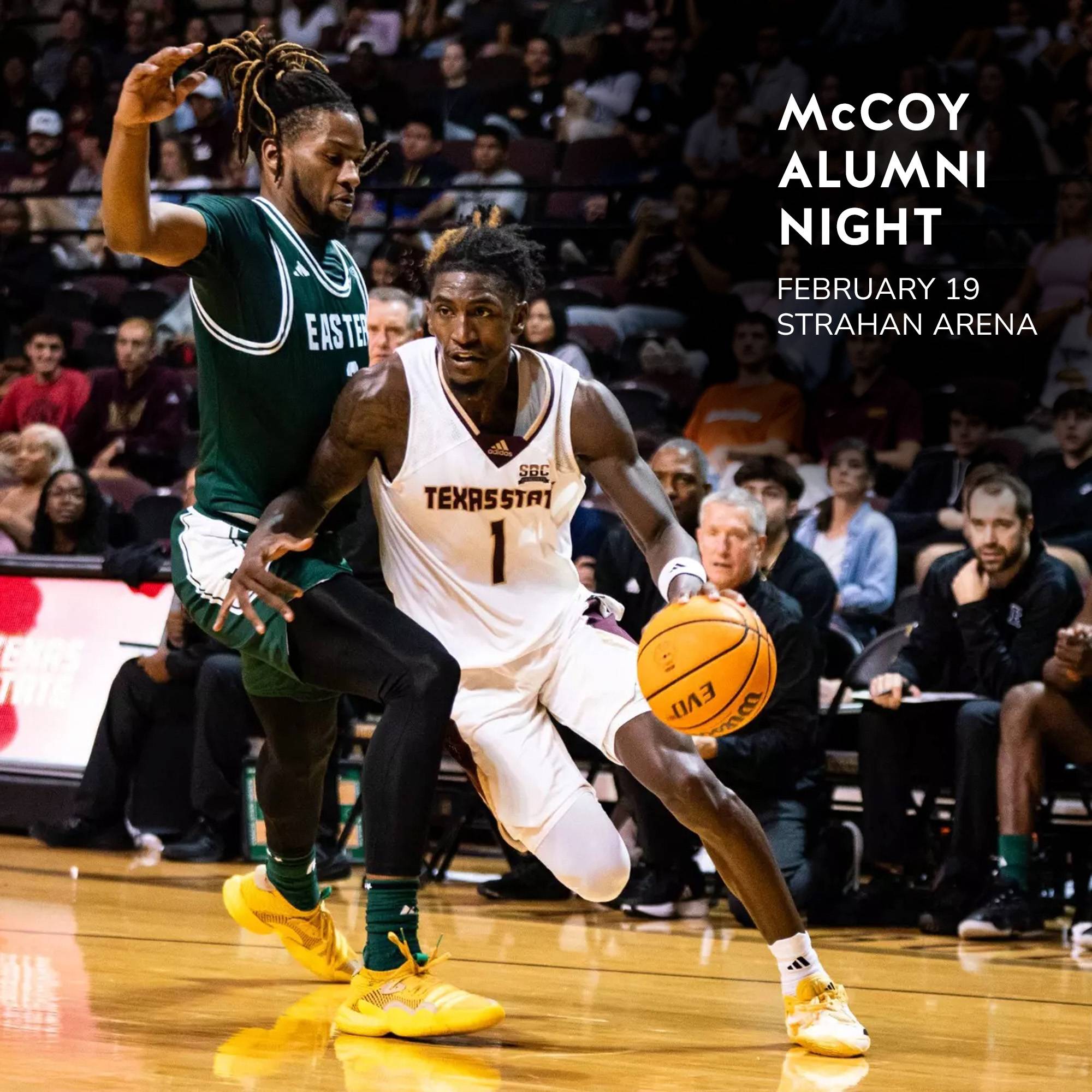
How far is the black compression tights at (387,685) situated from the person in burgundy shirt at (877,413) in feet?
17.8

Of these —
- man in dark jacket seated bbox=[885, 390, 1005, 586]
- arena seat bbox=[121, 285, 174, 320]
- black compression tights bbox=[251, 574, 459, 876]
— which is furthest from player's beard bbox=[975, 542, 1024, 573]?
arena seat bbox=[121, 285, 174, 320]

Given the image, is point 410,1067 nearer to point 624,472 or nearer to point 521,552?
point 521,552

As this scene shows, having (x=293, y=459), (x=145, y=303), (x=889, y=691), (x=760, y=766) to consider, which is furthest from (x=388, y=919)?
(x=145, y=303)

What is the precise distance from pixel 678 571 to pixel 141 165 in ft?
4.93

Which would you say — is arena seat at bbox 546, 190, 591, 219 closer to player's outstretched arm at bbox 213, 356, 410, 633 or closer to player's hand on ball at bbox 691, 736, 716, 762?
player's hand on ball at bbox 691, 736, 716, 762

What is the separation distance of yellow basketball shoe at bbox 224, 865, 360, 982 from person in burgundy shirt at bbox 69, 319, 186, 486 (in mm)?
5826

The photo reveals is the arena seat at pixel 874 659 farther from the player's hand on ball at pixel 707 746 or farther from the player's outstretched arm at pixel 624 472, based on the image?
the player's outstretched arm at pixel 624 472

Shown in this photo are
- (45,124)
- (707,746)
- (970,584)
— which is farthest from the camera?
(45,124)

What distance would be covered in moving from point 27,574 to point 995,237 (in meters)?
5.65

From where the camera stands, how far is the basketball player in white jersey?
397cm

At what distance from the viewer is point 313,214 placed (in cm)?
429

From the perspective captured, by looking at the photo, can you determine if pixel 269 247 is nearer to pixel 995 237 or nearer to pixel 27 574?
pixel 27 574

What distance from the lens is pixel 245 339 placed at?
4133 mm

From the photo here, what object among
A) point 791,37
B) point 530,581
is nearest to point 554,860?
point 530,581
